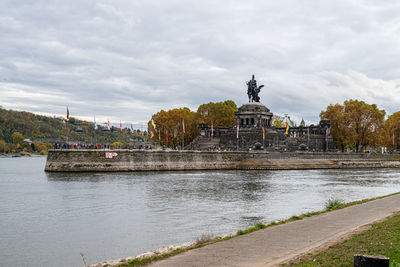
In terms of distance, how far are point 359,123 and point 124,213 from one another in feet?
270

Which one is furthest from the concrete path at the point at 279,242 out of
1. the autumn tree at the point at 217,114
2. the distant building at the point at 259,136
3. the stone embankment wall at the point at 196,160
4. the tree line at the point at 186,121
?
the autumn tree at the point at 217,114

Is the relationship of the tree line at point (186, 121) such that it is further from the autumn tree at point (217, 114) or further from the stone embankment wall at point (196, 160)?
the stone embankment wall at point (196, 160)

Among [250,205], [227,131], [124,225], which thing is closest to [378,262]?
[124,225]

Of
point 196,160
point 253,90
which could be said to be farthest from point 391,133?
point 196,160

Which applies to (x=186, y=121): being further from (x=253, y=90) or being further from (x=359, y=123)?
(x=359, y=123)

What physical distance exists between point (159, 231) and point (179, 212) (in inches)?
237

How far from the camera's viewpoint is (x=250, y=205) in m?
30.7

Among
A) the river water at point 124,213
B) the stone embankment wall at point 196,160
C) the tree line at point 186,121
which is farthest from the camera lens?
the tree line at point 186,121

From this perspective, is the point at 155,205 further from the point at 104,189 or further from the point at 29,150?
the point at 29,150

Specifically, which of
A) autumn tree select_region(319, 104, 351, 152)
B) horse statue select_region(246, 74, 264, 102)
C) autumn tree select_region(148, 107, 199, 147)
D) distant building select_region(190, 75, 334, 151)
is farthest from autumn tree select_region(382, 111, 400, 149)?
autumn tree select_region(148, 107, 199, 147)

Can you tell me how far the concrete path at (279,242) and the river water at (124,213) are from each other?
16.0 ft

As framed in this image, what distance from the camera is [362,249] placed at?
11.4 meters

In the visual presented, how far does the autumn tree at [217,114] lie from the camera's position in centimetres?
11856

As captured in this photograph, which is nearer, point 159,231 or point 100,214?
point 159,231
